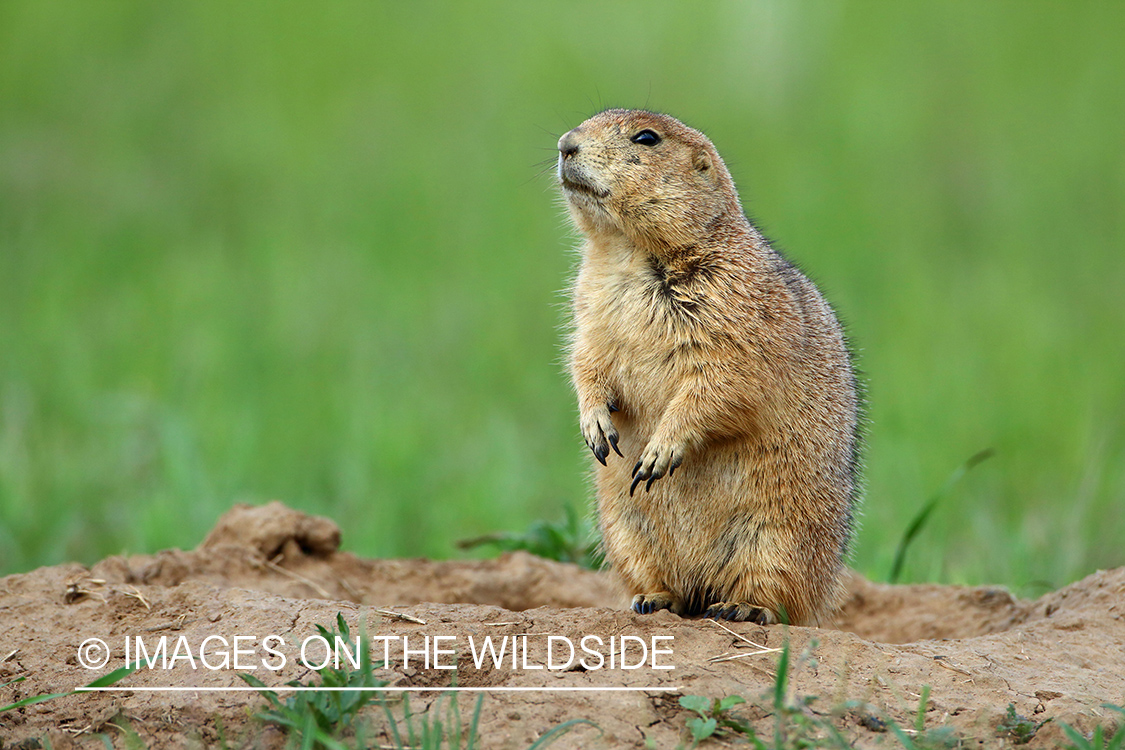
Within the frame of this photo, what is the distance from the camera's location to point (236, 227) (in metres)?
12.1

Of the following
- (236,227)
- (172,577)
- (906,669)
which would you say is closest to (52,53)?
(236,227)

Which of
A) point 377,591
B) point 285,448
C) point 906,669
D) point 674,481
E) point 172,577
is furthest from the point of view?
point 285,448

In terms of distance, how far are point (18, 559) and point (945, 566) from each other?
5.87 metres

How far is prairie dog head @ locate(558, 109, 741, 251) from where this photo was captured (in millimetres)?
4426

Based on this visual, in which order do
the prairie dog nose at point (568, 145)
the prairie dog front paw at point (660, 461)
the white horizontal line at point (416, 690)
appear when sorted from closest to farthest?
1. the white horizontal line at point (416, 690)
2. the prairie dog front paw at point (660, 461)
3. the prairie dog nose at point (568, 145)

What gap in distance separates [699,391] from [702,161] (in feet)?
3.71

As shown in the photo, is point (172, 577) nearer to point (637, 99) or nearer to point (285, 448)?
point (285, 448)

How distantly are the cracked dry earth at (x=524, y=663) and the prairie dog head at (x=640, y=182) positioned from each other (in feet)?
5.20

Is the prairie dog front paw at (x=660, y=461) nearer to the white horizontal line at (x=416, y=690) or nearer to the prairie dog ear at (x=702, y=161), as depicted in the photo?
the white horizontal line at (x=416, y=690)

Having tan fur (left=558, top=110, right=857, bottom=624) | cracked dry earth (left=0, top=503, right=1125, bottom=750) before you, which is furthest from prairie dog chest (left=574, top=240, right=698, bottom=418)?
cracked dry earth (left=0, top=503, right=1125, bottom=750)

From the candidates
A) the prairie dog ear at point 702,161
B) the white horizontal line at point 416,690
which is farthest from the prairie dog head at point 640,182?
the white horizontal line at point 416,690

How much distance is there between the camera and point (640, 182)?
4441 mm

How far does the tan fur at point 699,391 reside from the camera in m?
4.21

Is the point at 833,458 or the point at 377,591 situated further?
the point at 377,591
